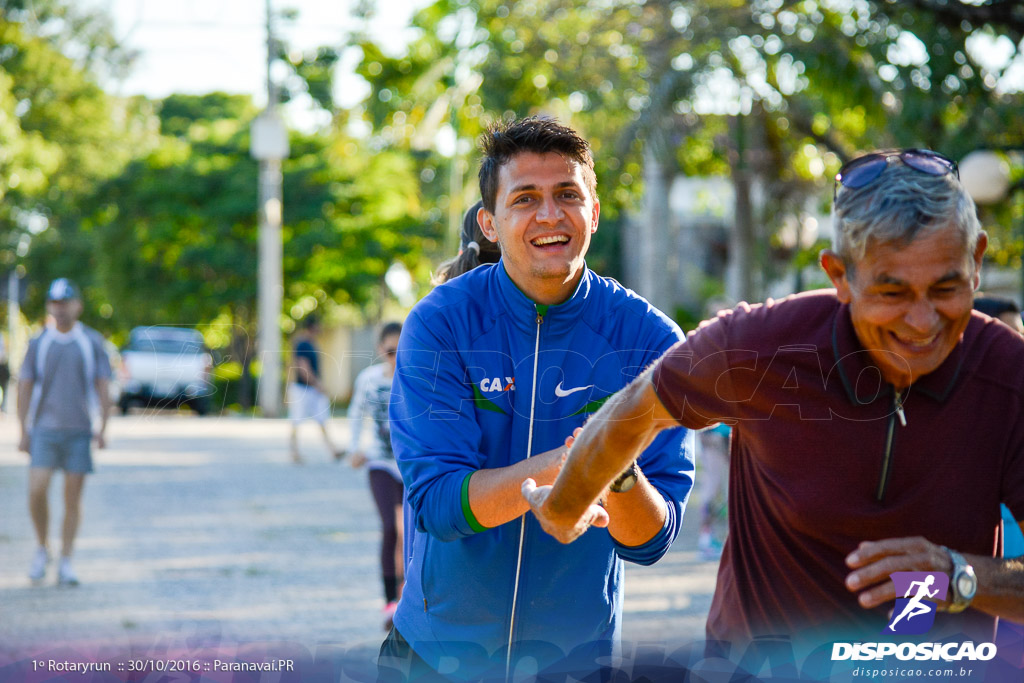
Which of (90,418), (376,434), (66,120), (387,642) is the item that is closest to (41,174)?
(66,120)

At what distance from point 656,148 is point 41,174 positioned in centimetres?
1973

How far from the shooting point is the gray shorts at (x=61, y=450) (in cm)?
767

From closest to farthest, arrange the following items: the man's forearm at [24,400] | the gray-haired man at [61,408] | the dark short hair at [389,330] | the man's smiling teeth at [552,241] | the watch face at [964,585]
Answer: the watch face at [964,585] < the man's smiling teeth at [552,241] < the dark short hair at [389,330] < the gray-haired man at [61,408] < the man's forearm at [24,400]

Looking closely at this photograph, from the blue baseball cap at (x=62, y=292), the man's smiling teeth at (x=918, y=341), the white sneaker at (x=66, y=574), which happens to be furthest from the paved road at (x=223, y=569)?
the blue baseball cap at (x=62, y=292)

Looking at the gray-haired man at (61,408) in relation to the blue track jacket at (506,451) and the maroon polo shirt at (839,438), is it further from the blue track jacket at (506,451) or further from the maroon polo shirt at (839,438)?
the maroon polo shirt at (839,438)

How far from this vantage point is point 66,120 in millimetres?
32750

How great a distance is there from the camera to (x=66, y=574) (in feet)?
24.1

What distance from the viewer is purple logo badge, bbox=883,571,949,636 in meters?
1.77

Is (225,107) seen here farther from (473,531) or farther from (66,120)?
(473,531)

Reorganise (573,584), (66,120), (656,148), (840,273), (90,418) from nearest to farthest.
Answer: (840,273), (573,584), (90,418), (656,148), (66,120)

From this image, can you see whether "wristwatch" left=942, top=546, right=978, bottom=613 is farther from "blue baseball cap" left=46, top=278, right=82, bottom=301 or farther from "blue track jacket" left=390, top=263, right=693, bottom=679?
"blue baseball cap" left=46, top=278, right=82, bottom=301

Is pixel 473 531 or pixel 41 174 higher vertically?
pixel 41 174

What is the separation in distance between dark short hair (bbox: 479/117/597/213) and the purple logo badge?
126 centimetres

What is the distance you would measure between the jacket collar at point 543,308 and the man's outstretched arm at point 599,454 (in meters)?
0.50
